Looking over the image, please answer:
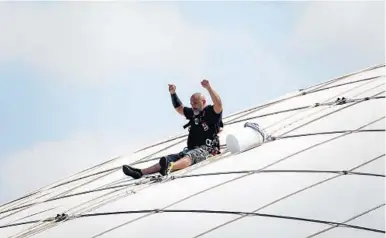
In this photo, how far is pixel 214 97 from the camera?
47.1 ft

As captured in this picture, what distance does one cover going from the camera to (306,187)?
41.5ft

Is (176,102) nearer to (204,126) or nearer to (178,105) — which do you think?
(178,105)

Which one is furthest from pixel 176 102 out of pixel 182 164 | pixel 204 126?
pixel 182 164

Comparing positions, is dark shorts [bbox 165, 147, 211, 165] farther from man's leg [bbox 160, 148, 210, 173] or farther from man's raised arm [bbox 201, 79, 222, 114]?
man's raised arm [bbox 201, 79, 222, 114]

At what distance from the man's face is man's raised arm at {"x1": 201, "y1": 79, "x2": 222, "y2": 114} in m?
0.34

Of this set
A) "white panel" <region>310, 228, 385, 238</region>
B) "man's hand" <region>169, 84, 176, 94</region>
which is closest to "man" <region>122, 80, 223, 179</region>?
"man's hand" <region>169, 84, 176, 94</region>

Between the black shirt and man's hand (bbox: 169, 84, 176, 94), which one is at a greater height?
man's hand (bbox: 169, 84, 176, 94)

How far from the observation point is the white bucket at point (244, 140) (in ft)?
49.6

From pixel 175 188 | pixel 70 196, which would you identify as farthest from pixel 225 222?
pixel 70 196

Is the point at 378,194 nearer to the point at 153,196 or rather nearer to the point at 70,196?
the point at 153,196

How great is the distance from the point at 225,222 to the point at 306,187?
49.2 inches

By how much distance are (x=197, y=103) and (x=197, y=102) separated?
2 centimetres

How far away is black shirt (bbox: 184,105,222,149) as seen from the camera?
14875 millimetres

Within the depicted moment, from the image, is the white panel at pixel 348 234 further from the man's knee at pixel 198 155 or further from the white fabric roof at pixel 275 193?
the man's knee at pixel 198 155
